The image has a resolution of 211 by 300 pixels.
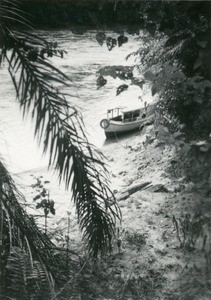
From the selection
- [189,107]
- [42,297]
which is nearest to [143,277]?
[42,297]

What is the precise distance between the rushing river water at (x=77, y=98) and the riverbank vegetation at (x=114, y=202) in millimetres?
4971

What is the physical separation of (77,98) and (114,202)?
14.7m

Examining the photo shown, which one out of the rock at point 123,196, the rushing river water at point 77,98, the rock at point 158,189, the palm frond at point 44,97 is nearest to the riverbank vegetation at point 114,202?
the palm frond at point 44,97

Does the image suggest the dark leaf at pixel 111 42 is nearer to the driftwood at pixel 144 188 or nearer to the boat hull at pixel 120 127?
the driftwood at pixel 144 188

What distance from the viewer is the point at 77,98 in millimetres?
18031

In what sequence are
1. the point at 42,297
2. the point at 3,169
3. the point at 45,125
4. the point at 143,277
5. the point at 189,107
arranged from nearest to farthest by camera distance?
the point at 45,125, the point at 42,297, the point at 3,169, the point at 143,277, the point at 189,107

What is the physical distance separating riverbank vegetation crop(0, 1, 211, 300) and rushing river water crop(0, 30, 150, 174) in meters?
4.97

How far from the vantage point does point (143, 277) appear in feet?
13.0

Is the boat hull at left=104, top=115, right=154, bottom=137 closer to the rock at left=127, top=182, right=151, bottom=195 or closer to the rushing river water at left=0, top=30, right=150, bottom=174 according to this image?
the rushing river water at left=0, top=30, right=150, bottom=174

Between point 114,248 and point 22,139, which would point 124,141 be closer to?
point 22,139

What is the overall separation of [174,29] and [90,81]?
16.7m

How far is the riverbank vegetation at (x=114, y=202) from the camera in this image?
113 inches

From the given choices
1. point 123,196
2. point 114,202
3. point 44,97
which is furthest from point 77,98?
point 44,97

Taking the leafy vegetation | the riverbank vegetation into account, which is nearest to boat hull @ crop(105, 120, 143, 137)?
the riverbank vegetation
